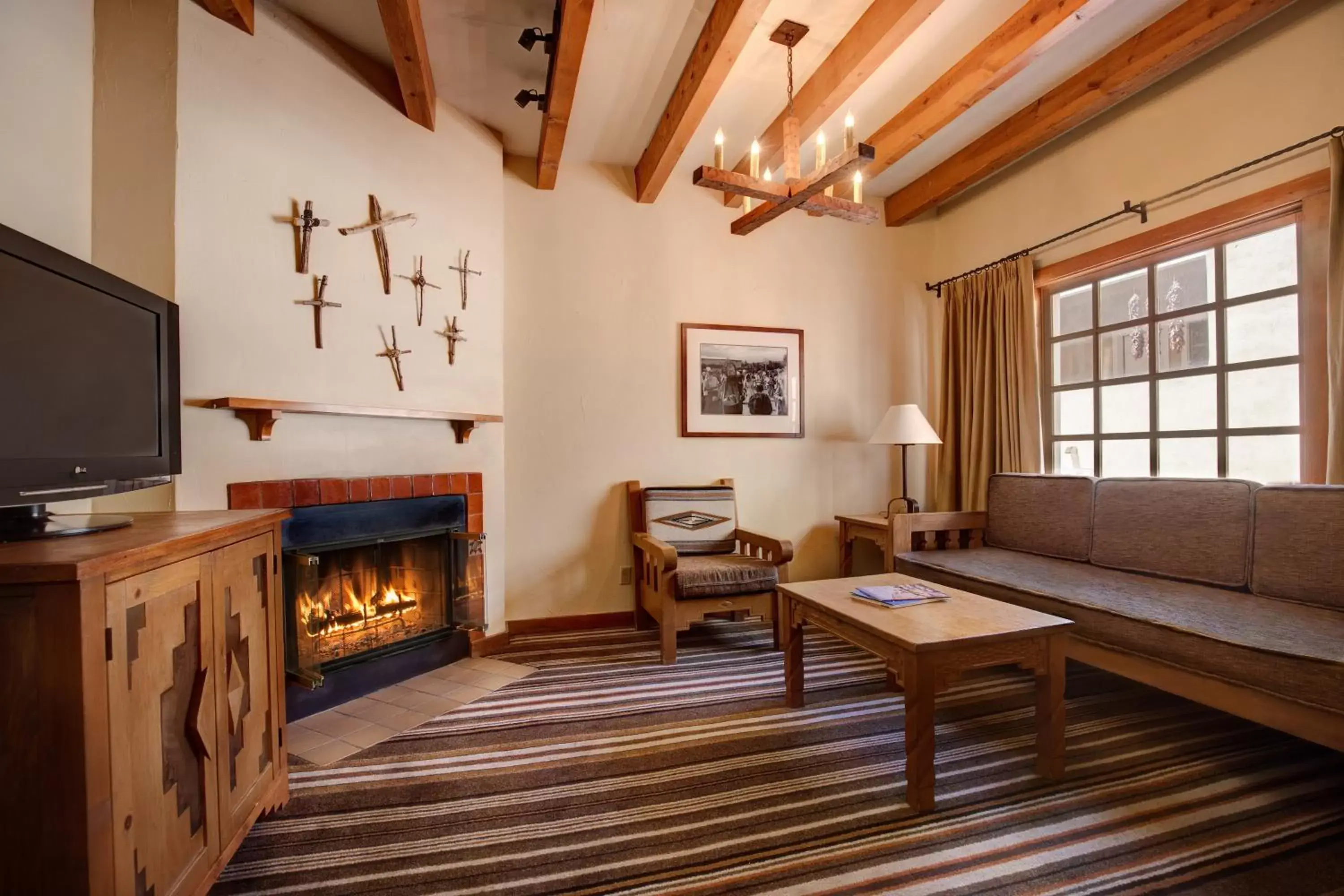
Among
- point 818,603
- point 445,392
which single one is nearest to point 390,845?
point 818,603

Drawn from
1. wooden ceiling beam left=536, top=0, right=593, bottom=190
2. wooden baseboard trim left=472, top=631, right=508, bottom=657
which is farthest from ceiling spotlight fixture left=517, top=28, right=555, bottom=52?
wooden baseboard trim left=472, top=631, right=508, bottom=657

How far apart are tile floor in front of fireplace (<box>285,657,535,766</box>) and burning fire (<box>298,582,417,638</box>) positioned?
296 millimetres

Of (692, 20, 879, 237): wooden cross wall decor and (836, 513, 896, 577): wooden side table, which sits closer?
(692, 20, 879, 237): wooden cross wall decor

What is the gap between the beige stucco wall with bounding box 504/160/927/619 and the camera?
10.8ft

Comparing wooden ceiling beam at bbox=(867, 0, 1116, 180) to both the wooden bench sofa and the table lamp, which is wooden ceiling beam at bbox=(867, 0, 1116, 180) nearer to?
the table lamp

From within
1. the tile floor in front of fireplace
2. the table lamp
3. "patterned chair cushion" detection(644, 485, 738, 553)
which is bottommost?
the tile floor in front of fireplace

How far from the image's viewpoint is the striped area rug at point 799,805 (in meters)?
1.38

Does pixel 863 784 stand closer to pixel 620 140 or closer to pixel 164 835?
pixel 164 835

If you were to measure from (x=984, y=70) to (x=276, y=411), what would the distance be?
10.0 feet

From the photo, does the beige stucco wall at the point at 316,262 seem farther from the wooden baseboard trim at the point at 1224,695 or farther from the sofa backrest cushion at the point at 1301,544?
the sofa backrest cushion at the point at 1301,544

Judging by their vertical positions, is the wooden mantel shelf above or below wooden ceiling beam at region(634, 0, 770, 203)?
below

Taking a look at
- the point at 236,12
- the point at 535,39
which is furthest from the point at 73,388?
the point at 535,39

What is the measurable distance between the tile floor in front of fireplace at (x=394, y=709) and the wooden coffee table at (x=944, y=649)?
151 centimetres

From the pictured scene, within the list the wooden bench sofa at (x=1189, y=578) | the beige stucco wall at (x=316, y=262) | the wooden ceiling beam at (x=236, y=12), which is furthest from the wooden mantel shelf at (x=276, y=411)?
the wooden bench sofa at (x=1189, y=578)
